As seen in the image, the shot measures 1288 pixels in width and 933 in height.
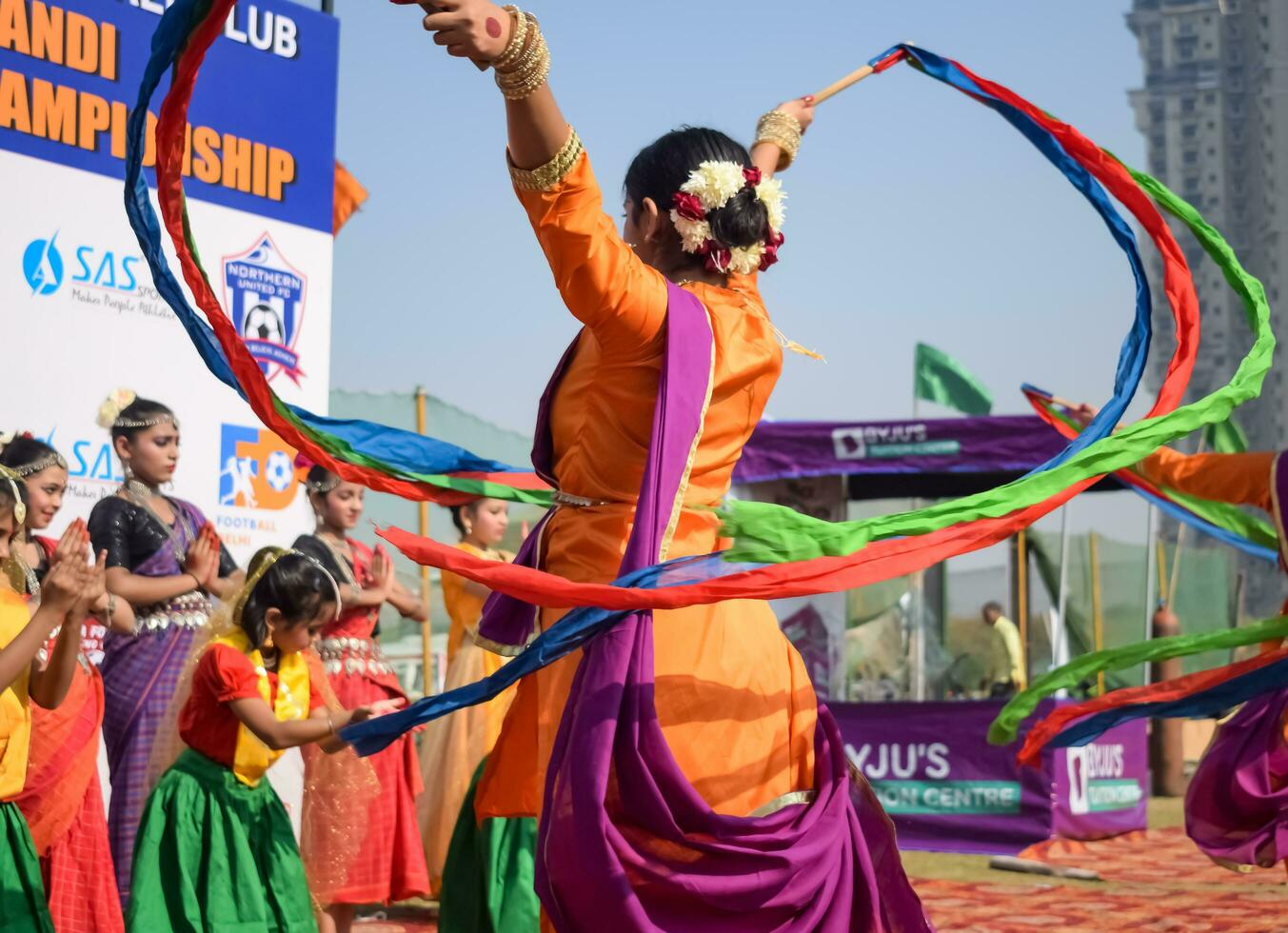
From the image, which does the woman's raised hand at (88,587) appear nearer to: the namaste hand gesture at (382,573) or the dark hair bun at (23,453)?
the dark hair bun at (23,453)

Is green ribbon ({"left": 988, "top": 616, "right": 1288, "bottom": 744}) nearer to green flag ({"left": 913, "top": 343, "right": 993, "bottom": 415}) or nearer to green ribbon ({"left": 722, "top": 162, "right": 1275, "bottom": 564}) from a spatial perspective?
green ribbon ({"left": 722, "top": 162, "right": 1275, "bottom": 564})

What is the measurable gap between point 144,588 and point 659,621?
321 cm

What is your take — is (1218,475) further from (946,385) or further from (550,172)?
(946,385)

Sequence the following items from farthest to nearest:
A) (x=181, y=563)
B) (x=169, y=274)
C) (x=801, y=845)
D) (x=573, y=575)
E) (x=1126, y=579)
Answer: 1. (x=1126, y=579)
2. (x=181, y=563)
3. (x=169, y=274)
4. (x=573, y=575)
5. (x=801, y=845)

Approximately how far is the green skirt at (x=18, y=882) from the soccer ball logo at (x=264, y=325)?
350cm

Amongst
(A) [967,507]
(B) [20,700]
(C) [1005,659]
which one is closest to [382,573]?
(B) [20,700]

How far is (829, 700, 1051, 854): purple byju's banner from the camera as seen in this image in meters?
9.77

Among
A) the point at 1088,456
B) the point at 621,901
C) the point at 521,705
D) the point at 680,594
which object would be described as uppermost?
the point at 1088,456

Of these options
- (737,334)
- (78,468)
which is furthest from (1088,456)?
(78,468)

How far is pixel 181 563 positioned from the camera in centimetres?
567

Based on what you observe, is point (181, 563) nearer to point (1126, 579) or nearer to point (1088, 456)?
point (1088, 456)

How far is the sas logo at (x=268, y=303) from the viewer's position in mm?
7020

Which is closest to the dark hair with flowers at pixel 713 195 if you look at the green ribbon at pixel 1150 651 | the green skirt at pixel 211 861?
the green ribbon at pixel 1150 651

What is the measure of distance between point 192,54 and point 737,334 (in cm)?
115
